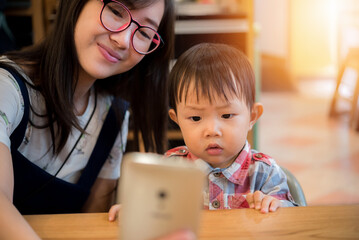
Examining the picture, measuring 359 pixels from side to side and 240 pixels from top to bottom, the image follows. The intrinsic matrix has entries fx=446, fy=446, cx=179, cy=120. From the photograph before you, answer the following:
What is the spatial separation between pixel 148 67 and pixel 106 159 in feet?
0.97

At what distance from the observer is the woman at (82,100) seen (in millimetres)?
979

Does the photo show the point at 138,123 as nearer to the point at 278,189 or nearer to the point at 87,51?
the point at 87,51

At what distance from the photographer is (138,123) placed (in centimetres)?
126

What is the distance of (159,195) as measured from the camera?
422 millimetres

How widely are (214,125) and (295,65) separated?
600cm

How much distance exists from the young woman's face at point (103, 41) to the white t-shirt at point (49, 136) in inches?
5.9

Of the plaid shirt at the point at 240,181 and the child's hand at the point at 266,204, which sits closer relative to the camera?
the child's hand at the point at 266,204

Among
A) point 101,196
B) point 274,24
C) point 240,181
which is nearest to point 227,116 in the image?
point 240,181

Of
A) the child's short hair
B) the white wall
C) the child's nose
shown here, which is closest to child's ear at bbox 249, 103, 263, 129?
the child's short hair

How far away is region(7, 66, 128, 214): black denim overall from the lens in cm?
102

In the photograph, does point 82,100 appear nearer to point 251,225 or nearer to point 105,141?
point 105,141

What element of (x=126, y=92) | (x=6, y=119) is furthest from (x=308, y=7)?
(x=6, y=119)

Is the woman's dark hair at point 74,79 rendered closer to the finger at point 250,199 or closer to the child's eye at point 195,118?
the child's eye at point 195,118

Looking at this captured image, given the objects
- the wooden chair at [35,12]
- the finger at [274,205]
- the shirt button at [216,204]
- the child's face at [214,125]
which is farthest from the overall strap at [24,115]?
the wooden chair at [35,12]
